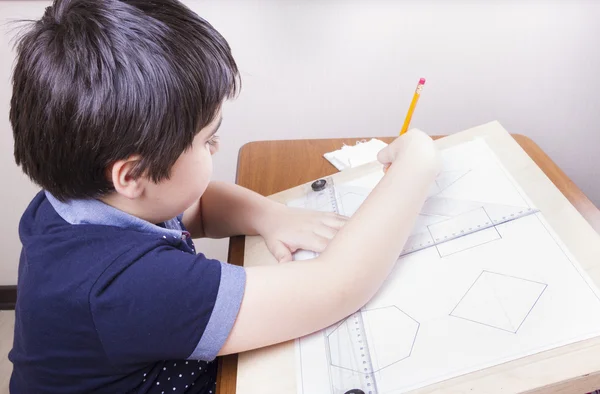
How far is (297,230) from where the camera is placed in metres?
0.74

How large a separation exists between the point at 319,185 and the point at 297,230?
13 cm

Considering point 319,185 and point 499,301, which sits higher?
point 319,185

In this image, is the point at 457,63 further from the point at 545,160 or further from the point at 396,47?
the point at 545,160

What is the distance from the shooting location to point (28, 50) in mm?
564

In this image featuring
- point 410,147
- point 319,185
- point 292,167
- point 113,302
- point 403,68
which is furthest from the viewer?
point 403,68

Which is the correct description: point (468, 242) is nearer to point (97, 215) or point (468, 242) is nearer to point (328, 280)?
point (328, 280)

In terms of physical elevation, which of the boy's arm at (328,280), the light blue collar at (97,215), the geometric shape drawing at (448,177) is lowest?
the boy's arm at (328,280)

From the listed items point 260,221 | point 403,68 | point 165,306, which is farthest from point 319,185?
point 403,68

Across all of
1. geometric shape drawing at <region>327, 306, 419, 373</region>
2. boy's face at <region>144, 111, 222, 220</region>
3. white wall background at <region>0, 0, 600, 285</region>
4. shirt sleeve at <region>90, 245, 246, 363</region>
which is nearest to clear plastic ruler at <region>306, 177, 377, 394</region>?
geometric shape drawing at <region>327, 306, 419, 373</region>

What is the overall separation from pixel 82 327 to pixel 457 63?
1012 millimetres

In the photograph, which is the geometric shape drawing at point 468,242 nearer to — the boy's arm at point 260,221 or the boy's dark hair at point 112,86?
the boy's arm at point 260,221

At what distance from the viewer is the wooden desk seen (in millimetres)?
797

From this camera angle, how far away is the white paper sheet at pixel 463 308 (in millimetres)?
513

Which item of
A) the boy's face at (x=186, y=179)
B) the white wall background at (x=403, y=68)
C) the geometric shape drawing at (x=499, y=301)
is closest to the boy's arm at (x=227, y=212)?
the boy's face at (x=186, y=179)
